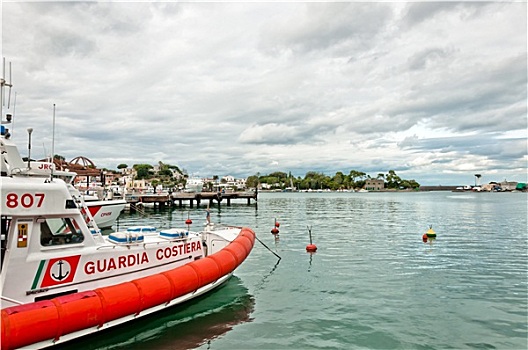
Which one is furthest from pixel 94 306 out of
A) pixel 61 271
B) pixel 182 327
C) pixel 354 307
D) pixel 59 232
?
pixel 354 307

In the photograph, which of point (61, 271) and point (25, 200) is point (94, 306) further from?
point (25, 200)

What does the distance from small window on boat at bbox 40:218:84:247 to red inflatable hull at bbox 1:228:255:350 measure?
4.24 feet

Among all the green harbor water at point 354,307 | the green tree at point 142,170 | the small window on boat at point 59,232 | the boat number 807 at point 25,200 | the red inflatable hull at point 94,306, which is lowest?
the green harbor water at point 354,307

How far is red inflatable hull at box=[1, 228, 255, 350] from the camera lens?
649cm

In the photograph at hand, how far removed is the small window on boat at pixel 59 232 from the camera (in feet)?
25.9

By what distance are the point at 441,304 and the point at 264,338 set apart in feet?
19.2

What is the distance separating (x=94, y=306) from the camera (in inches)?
294

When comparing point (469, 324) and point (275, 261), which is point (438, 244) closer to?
point (275, 261)

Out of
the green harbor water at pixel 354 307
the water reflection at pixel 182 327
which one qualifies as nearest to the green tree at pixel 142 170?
the green harbor water at pixel 354 307


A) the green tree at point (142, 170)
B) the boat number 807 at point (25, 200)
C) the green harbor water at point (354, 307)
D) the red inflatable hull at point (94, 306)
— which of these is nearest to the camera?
the red inflatable hull at point (94, 306)

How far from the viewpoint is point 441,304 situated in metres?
11.2

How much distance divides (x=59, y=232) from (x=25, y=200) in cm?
109

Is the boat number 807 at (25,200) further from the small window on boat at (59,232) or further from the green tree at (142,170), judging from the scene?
the green tree at (142,170)

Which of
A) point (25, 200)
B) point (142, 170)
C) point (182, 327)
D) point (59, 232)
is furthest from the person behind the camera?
point (142, 170)
